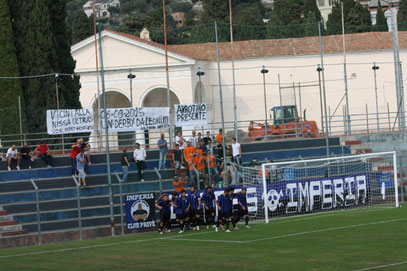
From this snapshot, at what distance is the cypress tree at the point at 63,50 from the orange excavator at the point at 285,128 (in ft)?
31.1

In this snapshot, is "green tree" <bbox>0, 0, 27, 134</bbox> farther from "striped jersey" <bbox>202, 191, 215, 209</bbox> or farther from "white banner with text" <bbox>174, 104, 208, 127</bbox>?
"striped jersey" <bbox>202, 191, 215, 209</bbox>

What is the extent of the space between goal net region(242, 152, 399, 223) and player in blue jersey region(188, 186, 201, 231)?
2.33 metres

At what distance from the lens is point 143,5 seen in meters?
171

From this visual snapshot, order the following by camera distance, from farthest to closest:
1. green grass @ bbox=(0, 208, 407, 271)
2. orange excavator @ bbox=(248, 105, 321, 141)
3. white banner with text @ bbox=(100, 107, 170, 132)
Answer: orange excavator @ bbox=(248, 105, 321, 141), white banner with text @ bbox=(100, 107, 170, 132), green grass @ bbox=(0, 208, 407, 271)

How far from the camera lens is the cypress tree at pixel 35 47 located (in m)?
38.4

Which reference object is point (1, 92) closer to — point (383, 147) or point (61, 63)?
point (61, 63)

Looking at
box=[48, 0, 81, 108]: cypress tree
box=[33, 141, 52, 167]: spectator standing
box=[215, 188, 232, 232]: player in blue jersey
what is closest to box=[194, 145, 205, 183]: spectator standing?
box=[33, 141, 52, 167]: spectator standing

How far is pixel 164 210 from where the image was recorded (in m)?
24.7

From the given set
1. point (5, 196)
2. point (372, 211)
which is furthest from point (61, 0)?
point (372, 211)

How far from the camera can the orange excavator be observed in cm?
3891

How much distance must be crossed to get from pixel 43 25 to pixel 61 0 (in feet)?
6.80

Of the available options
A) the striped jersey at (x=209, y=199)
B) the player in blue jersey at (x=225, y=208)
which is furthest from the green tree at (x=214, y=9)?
the player in blue jersey at (x=225, y=208)

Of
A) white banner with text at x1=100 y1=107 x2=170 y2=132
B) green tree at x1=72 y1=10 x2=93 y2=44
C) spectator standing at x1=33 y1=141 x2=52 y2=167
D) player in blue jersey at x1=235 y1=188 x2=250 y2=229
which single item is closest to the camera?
player in blue jersey at x1=235 y1=188 x2=250 y2=229

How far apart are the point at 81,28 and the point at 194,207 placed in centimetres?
6637
